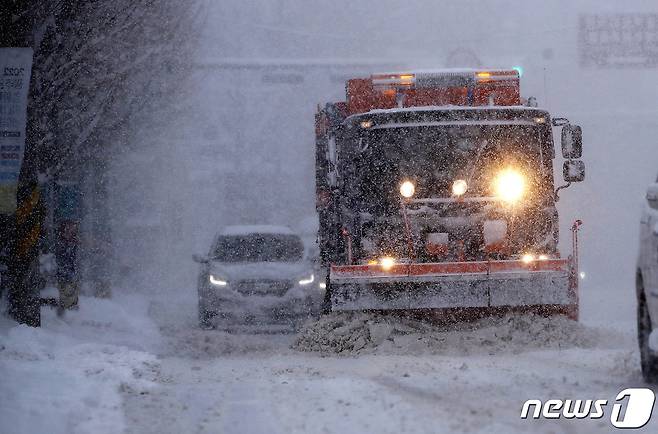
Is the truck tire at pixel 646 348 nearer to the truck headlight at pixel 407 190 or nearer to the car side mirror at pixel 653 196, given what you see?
the car side mirror at pixel 653 196

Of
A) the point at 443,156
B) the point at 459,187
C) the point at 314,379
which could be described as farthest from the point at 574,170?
the point at 314,379

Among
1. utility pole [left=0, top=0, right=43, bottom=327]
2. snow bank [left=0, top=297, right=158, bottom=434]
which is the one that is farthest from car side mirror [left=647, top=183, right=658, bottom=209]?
utility pole [left=0, top=0, right=43, bottom=327]

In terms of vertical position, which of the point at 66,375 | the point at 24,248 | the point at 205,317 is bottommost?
the point at 205,317

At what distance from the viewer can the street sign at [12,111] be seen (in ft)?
39.0

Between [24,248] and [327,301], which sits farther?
[327,301]

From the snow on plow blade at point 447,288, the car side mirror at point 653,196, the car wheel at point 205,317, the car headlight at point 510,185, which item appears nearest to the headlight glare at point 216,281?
the car wheel at point 205,317

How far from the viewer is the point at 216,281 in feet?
54.5

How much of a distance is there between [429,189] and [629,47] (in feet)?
111

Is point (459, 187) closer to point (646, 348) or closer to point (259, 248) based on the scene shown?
point (646, 348)

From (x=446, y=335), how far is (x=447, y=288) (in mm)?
506

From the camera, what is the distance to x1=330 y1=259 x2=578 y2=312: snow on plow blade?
11953 mm

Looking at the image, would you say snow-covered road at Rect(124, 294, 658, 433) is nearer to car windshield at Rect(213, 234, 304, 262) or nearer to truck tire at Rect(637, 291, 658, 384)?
truck tire at Rect(637, 291, 658, 384)

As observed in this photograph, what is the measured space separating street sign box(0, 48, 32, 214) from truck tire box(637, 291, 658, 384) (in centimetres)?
646

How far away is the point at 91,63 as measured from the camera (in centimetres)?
2181
